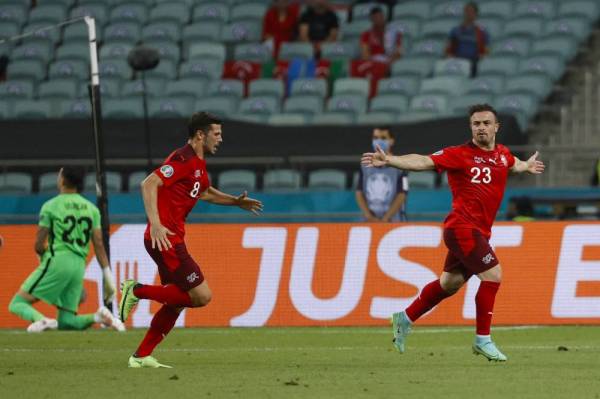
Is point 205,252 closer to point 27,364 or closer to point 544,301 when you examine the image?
point 544,301

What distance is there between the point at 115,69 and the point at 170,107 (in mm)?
2517

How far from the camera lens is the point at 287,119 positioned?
931 inches

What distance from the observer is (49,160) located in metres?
21.8

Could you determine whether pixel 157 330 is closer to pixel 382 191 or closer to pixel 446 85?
pixel 382 191

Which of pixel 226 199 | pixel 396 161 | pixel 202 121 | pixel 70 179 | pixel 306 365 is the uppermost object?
pixel 202 121

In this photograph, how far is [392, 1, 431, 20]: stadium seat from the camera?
1029 inches

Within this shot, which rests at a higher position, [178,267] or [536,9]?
[536,9]

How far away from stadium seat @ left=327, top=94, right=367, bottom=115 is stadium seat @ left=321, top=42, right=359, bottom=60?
1.41m

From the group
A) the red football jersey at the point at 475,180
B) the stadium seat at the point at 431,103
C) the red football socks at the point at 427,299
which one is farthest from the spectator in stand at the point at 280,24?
the red football jersey at the point at 475,180

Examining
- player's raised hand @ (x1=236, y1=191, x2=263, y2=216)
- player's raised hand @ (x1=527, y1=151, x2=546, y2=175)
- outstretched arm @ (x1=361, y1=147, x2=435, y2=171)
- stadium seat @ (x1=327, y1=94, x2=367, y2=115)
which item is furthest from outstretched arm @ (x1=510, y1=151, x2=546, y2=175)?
stadium seat @ (x1=327, y1=94, x2=367, y2=115)

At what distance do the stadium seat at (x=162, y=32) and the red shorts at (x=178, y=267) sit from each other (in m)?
16.1

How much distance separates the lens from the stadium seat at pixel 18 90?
26.1 metres

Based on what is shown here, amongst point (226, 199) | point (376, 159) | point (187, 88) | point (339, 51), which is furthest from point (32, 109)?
point (376, 159)

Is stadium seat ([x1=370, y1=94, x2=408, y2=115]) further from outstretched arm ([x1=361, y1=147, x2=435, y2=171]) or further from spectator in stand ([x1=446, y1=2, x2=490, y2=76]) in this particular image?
outstretched arm ([x1=361, y1=147, x2=435, y2=171])
